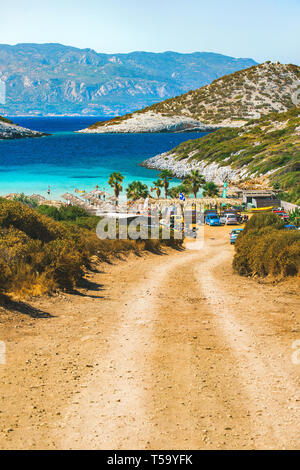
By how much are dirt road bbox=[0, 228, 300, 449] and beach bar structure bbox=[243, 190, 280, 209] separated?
43.2 meters

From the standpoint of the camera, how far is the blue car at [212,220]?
48.9 meters

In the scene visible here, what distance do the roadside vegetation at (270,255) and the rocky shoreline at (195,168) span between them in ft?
229

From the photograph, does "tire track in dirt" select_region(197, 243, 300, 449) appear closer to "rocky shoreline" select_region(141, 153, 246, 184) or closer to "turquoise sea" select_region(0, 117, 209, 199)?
"turquoise sea" select_region(0, 117, 209, 199)

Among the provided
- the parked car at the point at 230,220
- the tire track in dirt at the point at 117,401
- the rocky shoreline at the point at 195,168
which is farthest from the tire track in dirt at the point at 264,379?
the rocky shoreline at the point at 195,168

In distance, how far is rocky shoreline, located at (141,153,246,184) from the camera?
93562mm

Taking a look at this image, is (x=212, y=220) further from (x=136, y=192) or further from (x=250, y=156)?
(x=250, y=156)

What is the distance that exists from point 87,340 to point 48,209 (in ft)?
77.8

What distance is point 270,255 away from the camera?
63.1 feet

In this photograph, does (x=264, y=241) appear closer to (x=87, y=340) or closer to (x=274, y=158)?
(x=87, y=340)

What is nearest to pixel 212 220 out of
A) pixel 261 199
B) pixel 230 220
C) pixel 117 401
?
pixel 230 220

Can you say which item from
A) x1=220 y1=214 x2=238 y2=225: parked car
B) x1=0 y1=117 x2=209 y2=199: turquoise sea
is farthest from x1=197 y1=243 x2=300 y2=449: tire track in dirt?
x1=0 y1=117 x2=209 y2=199: turquoise sea

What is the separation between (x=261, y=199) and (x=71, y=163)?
80.3 m

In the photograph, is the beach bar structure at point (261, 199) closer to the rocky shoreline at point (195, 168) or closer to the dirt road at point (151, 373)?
the rocky shoreline at point (195, 168)
